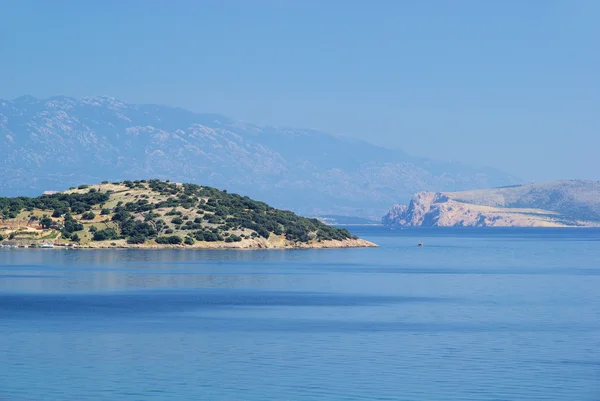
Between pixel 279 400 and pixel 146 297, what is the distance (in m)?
44.3

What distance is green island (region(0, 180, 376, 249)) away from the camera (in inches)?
6959

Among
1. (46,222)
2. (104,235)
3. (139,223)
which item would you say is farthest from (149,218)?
(46,222)

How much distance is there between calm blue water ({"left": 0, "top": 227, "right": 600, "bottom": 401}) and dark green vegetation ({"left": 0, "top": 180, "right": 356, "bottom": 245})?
211 ft

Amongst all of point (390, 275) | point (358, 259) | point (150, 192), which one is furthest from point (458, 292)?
point (150, 192)

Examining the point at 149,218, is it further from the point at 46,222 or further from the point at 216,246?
the point at 46,222

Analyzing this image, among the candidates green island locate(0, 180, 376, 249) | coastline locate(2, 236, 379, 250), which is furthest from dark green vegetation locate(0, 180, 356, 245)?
coastline locate(2, 236, 379, 250)

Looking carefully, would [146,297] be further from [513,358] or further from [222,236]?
[222,236]

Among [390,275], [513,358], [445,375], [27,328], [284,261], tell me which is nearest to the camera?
[445,375]

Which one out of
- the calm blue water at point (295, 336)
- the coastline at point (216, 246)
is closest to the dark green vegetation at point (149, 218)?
the coastline at point (216, 246)

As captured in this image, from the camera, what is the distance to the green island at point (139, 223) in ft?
580

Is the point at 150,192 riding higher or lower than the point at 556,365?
higher

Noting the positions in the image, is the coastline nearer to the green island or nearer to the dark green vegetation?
the green island

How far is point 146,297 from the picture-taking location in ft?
274

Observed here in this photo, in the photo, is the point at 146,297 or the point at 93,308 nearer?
the point at 93,308
